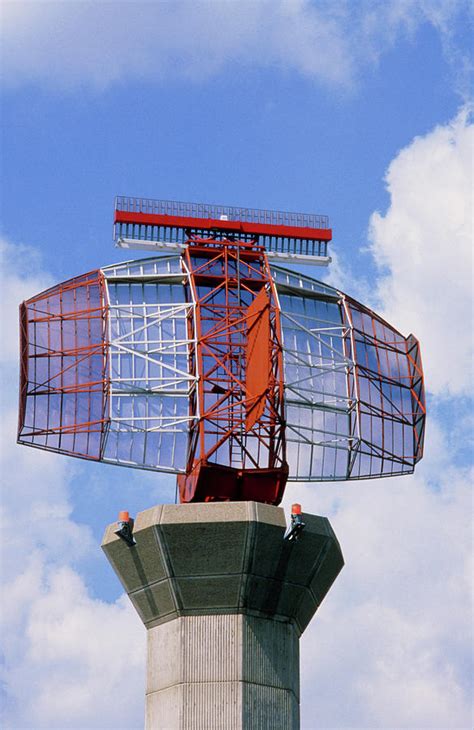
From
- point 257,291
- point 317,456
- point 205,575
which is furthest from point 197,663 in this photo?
point 257,291

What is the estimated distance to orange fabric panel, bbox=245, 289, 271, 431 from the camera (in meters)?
79.0

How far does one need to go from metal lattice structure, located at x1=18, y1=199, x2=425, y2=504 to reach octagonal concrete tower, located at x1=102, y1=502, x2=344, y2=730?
10.4 feet

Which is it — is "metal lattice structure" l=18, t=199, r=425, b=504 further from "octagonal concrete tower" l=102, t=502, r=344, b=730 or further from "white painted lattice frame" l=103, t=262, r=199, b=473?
"octagonal concrete tower" l=102, t=502, r=344, b=730

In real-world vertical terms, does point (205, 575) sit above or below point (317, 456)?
below

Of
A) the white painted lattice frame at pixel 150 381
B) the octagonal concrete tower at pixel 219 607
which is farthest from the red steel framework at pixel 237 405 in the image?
the octagonal concrete tower at pixel 219 607

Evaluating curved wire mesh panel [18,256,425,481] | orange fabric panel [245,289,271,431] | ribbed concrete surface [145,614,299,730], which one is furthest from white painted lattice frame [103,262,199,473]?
ribbed concrete surface [145,614,299,730]

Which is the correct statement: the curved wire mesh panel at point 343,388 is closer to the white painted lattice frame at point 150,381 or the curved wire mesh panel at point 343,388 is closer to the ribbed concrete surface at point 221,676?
the white painted lattice frame at point 150,381

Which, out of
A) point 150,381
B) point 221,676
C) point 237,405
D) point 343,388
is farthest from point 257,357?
point 221,676

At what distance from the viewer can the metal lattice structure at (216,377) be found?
8081cm

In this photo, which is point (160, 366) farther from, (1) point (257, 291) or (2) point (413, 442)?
(2) point (413, 442)

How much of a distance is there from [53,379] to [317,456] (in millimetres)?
12419

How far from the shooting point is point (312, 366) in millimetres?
83375

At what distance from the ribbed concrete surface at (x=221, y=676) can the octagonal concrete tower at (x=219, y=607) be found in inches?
1.7

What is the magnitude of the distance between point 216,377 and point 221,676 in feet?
44.0
